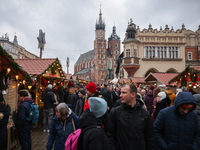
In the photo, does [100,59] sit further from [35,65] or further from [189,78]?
[35,65]

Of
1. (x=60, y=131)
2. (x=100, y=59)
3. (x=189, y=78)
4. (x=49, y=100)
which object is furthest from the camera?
(x=100, y=59)

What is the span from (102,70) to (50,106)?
278 feet

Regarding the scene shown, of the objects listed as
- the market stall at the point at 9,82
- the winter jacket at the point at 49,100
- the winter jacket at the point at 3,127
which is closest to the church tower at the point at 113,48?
the winter jacket at the point at 49,100

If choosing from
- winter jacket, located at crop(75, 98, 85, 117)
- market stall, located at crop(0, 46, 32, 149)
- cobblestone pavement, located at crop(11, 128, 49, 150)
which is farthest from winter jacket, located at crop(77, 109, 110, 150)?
cobblestone pavement, located at crop(11, 128, 49, 150)

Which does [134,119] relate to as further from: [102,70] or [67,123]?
[102,70]

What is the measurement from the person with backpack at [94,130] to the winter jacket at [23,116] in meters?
2.60

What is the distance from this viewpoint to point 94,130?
76.2 inches

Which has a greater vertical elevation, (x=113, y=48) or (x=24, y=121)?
(x=113, y=48)

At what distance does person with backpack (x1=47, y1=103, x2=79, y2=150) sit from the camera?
3156mm

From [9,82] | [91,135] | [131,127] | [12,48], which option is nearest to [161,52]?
[9,82]

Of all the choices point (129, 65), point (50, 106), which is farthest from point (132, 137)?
point (129, 65)

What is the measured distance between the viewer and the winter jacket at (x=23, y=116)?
4.00 metres

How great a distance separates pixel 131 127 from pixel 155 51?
29.6m

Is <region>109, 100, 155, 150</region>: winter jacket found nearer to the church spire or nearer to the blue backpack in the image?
the blue backpack
